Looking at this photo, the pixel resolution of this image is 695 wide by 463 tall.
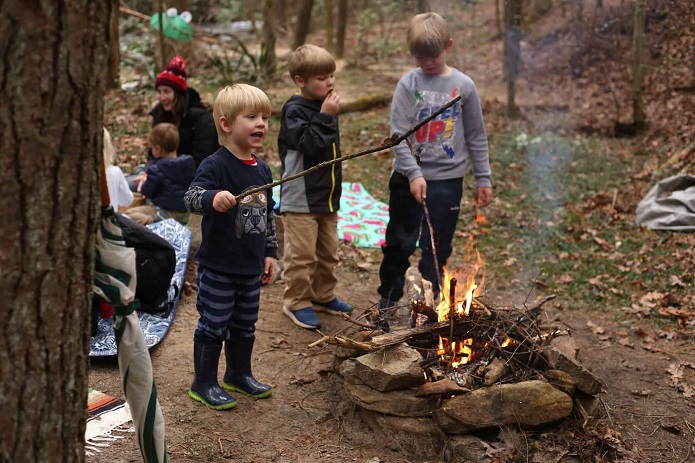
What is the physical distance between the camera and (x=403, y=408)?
395 cm

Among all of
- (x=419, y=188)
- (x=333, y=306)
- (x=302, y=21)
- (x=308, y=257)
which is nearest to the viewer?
(x=419, y=188)

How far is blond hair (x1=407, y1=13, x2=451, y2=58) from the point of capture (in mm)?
4816

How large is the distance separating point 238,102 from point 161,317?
81.2 inches

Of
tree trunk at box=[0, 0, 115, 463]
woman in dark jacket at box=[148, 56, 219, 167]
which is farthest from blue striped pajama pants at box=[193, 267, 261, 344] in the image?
woman in dark jacket at box=[148, 56, 219, 167]

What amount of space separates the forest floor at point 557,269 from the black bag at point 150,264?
0.26 metres

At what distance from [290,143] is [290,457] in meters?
2.16

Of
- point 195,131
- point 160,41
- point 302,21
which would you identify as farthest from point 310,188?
point 302,21

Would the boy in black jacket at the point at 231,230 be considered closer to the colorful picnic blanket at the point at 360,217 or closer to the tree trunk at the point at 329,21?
the colorful picnic blanket at the point at 360,217

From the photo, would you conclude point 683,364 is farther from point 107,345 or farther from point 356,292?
point 107,345

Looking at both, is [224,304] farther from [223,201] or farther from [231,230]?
[223,201]

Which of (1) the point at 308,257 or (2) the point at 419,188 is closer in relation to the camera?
(2) the point at 419,188

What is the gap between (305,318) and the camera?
5402 millimetres

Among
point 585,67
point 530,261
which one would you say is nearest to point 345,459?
point 530,261

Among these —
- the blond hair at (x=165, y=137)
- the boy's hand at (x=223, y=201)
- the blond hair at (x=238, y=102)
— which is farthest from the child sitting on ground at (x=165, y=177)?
the boy's hand at (x=223, y=201)
